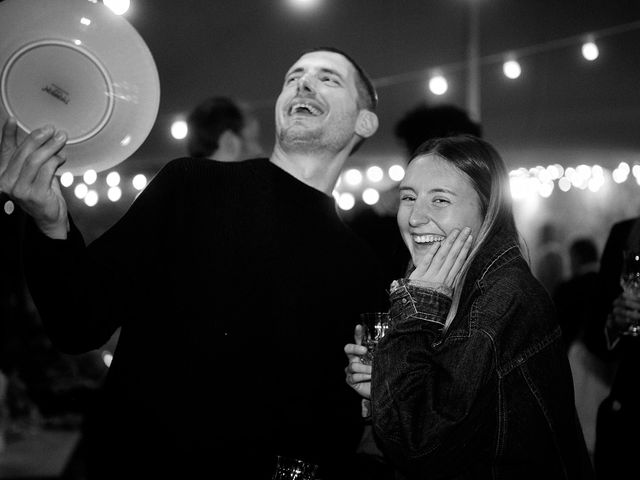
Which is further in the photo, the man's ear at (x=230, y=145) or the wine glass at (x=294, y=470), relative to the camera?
the man's ear at (x=230, y=145)

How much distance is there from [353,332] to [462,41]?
2549 mm

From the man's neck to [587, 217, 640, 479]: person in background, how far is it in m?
1.06

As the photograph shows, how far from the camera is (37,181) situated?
1351mm

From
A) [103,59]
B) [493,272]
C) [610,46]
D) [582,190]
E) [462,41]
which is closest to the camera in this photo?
[493,272]

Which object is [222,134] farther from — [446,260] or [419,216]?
[446,260]

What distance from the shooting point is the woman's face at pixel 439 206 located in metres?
1.60

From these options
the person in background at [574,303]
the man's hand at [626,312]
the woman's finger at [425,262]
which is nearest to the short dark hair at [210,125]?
the woman's finger at [425,262]

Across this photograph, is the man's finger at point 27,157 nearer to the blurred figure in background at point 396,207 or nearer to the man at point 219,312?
the man at point 219,312

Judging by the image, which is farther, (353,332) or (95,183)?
(95,183)

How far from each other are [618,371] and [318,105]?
57.4 inches

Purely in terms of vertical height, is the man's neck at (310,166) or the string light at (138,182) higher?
the string light at (138,182)

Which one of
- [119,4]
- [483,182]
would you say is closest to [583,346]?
[483,182]

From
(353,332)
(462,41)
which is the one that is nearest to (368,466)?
(353,332)

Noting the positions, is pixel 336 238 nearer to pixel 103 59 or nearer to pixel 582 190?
pixel 103 59
